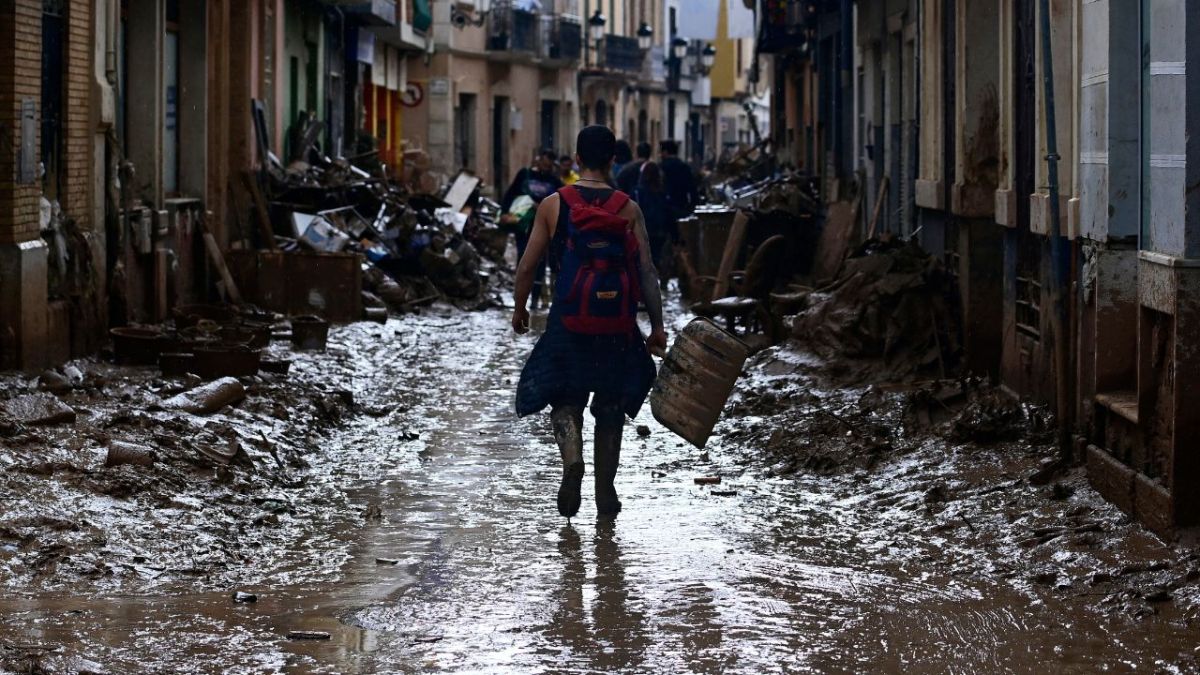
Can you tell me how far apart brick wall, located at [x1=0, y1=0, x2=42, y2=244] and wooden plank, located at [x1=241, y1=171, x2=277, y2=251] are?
6945mm

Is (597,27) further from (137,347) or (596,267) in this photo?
(596,267)

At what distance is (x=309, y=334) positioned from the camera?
48.1ft

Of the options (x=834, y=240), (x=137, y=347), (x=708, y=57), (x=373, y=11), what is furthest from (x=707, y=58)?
(x=137, y=347)

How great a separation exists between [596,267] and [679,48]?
201ft

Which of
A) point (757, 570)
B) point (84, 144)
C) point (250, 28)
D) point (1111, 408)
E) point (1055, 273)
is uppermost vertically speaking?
point (250, 28)

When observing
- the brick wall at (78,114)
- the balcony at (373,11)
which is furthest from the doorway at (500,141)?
the brick wall at (78,114)

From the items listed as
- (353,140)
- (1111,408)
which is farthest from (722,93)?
(1111,408)

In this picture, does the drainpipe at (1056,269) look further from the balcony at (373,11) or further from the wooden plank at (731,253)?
the balcony at (373,11)

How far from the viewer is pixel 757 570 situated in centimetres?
714

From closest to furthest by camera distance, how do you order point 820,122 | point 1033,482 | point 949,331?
1. point 1033,482
2. point 949,331
3. point 820,122

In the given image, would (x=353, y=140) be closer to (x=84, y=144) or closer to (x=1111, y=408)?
(x=84, y=144)

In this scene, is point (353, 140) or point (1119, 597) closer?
point (1119, 597)

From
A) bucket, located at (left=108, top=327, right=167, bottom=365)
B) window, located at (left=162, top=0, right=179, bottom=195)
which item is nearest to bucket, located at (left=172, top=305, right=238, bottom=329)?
bucket, located at (left=108, top=327, right=167, bottom=365)

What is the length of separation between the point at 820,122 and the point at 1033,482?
1768 cm
